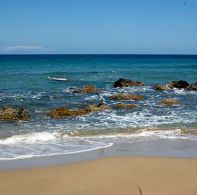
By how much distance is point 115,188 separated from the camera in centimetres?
944

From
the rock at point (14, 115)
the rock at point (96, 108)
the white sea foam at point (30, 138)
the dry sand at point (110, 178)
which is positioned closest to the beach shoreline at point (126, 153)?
the dry sand at point (110, 178)

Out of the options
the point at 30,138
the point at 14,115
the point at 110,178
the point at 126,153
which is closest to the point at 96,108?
the point at 14,115

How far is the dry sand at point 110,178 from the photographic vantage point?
9.33 m

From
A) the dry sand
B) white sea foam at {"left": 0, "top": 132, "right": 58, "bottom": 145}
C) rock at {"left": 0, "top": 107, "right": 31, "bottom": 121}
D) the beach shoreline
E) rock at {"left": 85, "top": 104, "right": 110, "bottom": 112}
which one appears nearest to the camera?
the dry sand

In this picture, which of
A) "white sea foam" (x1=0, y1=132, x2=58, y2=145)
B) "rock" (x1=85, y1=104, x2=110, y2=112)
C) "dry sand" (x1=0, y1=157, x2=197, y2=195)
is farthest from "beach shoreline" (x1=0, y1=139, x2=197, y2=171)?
"rock" (x1=85, y1=104, x2=110, y2=112)

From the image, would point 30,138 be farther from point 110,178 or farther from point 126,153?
point 110,178

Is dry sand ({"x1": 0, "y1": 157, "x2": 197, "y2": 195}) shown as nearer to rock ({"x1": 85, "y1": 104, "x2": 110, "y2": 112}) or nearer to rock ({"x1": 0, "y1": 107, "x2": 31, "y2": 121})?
rock ({"x1": 0, "y1": 107, "x2": 31, "y2": 121})

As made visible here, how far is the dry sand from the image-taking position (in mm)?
9328

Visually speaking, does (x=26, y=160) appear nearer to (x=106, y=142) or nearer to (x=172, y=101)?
(x=106, y=142)

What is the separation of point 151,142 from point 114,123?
3719 mm

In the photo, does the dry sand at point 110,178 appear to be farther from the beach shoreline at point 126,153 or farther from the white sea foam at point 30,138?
the white sea foam at point 30,138

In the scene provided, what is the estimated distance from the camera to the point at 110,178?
1016 centimetres

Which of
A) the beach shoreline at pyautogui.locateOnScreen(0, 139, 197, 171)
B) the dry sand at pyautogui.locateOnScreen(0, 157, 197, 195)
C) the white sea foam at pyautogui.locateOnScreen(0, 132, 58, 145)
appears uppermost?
the dry sand at pyautogui.locateOnScreen(0, 157, 197, 195)

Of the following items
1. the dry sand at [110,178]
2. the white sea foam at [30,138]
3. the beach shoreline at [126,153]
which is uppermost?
the dry sand at [110,178]
